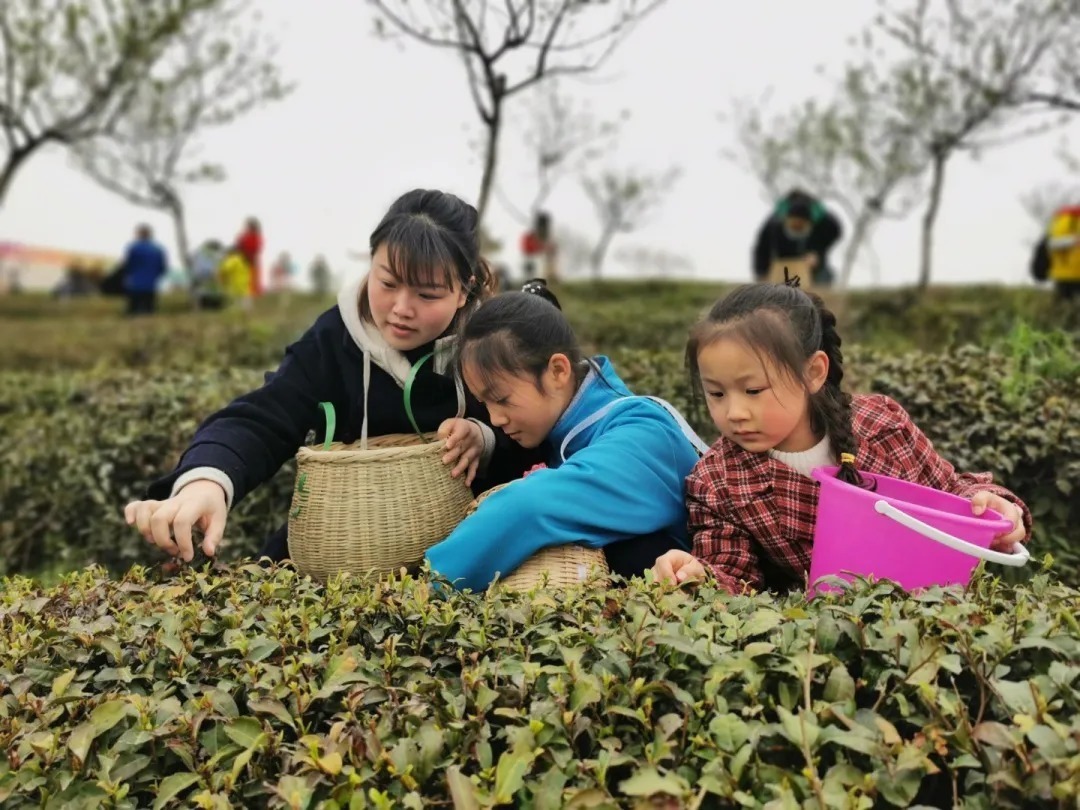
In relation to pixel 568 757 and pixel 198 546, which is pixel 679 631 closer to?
pixel 568 757

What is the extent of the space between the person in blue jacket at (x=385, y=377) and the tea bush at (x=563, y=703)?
2.34ft

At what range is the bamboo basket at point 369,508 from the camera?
2.29 meters

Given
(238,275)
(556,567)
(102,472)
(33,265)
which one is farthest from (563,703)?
(33,265)

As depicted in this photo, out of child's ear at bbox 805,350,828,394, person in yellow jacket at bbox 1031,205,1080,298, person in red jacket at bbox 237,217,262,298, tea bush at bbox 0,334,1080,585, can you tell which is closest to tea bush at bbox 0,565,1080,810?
child's ear at bbox 805,350,828,394

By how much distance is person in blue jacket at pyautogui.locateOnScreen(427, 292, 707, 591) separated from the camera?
212 centimetres

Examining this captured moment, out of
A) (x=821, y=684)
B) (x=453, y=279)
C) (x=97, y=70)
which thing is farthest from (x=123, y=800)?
(x=97, y=70)

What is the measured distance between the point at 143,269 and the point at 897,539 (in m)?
15.6

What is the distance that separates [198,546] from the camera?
253cm

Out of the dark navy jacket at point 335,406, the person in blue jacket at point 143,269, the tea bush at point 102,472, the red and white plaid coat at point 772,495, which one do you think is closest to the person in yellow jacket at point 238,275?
the person in blue jacket at point 143,269

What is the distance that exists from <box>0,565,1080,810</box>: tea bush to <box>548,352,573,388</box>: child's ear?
713 millimetres

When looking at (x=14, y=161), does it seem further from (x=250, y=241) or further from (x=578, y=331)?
(x=578, y=331)

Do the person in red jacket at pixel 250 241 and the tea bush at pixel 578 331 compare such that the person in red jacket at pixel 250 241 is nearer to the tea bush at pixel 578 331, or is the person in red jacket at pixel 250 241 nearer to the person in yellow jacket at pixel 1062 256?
the tea bush at pixel 578 331

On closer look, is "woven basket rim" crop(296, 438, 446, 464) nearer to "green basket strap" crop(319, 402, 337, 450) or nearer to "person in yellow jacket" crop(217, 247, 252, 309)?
"green basket strap" crop(319, 402, 337, 450)

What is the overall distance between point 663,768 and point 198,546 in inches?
63.3
